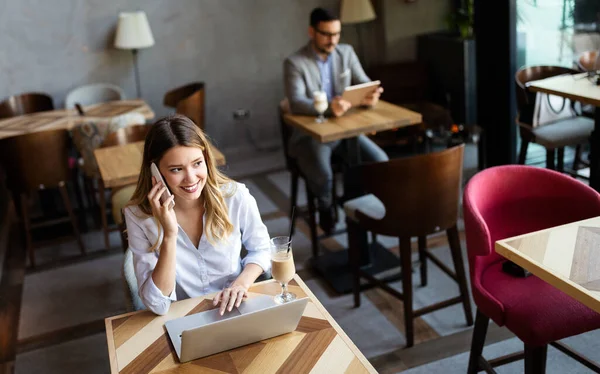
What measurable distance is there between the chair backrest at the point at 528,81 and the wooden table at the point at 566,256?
214cm

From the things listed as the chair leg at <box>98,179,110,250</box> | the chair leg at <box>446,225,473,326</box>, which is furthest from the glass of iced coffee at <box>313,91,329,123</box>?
the chair leg at <box>98,179,110,250</box>

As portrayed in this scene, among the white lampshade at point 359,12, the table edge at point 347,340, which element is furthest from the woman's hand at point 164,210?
the white lampshade at point 359,12

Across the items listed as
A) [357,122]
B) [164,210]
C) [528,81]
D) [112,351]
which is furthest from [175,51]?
[112,351]

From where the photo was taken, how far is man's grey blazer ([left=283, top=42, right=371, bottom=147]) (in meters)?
3.99

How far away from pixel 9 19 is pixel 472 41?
12.8ft

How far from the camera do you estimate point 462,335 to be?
3.14 metres

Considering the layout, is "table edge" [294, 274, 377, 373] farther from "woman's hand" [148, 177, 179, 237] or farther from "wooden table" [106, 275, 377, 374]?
"woman's hand" [148, 177, 179, 237]

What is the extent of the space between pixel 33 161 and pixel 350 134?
7.12 ft

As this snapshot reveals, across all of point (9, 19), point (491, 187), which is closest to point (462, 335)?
point (491, 187)

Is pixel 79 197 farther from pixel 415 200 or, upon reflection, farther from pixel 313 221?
pixel 415 200

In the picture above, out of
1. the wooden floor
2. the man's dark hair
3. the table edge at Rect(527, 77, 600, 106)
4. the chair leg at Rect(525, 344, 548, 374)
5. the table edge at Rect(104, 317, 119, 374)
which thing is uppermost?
the man's dark hair

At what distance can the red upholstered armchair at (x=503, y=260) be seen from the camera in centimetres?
217

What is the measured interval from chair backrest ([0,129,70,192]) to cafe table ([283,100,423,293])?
158 cm

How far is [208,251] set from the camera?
7.16 ft
